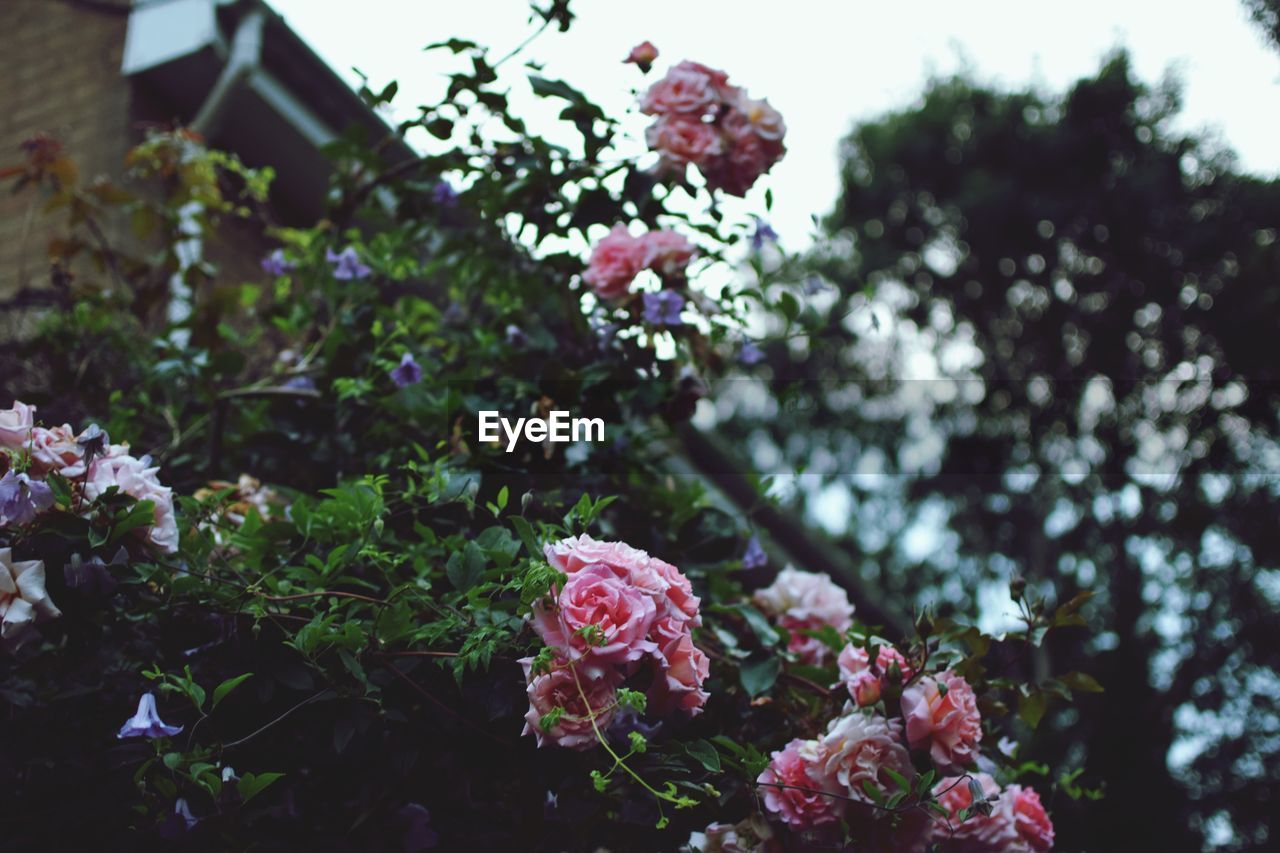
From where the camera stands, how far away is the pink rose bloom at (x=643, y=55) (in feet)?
6.54

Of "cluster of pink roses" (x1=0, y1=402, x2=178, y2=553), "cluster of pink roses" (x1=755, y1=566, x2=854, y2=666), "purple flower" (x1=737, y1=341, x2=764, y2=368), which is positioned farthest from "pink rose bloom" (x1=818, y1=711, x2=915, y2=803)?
"cluster of pink roses" (x1=0, y1=402, x2=178, y2=553)

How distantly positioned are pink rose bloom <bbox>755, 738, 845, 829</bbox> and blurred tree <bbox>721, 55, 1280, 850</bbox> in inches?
332

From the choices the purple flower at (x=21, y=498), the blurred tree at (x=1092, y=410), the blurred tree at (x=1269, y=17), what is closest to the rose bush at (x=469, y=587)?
the purple flower at (x=21, y=498)

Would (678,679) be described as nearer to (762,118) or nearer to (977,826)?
(977,826)

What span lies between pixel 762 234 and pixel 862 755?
1.02 meters

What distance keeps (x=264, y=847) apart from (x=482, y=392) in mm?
821

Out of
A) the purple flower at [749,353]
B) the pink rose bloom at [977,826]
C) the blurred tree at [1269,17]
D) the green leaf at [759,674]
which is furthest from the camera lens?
the blurred tree at [1269,17]

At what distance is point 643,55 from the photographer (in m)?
1.99

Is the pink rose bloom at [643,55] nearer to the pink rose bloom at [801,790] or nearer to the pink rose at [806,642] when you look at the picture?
the pink rose at [806,642]

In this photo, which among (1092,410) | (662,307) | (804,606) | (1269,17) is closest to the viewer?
(662,307)

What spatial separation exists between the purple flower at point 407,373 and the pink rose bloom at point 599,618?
0.78 m

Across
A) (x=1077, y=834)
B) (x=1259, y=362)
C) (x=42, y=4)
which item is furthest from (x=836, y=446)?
(x=42, y=4)

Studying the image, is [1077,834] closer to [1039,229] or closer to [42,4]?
[1039,229]

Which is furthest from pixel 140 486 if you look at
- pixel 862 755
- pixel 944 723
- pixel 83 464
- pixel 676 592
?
pixel 944 723
